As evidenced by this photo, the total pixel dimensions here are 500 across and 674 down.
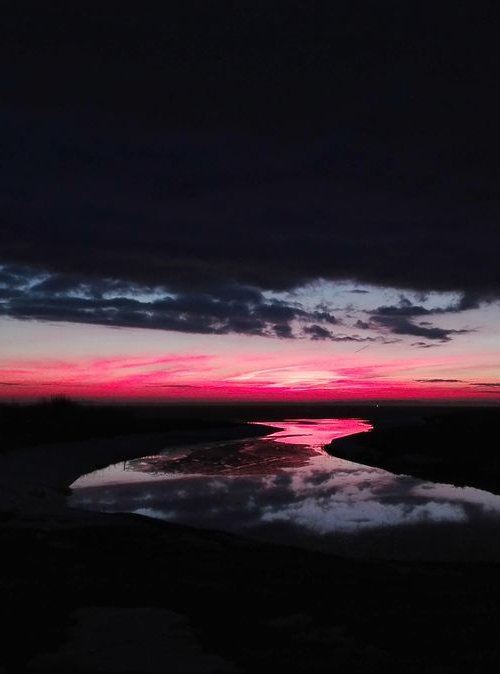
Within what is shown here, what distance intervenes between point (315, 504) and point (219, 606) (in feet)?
37.9

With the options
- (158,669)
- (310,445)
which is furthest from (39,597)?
(310,445)

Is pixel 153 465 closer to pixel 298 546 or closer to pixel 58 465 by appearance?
pixel 58 465

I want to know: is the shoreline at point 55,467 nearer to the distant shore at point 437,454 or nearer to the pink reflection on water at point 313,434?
the pink reflection on water at point 313,434

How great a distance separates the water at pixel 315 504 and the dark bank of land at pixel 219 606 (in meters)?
2.06

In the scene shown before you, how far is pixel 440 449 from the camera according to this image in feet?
122

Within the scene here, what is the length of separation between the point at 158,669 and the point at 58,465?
24806 mm

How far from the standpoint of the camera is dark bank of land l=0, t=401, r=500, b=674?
7.50 meters

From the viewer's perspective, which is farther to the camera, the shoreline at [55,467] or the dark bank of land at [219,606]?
the shoreline at [55,467]

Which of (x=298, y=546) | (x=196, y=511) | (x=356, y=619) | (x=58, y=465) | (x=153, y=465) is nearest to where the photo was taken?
(x=356, y=619)

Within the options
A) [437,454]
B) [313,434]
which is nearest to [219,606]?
[437,454]

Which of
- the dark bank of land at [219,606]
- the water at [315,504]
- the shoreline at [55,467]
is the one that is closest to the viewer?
the dark bank of land at [219,606]

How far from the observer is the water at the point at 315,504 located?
49.6 feet

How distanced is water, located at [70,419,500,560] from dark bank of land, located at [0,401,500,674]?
6.75 ft

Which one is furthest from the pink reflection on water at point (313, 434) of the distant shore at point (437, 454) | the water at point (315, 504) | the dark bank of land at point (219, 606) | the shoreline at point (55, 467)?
the dark bank of land at point (219, 606)
